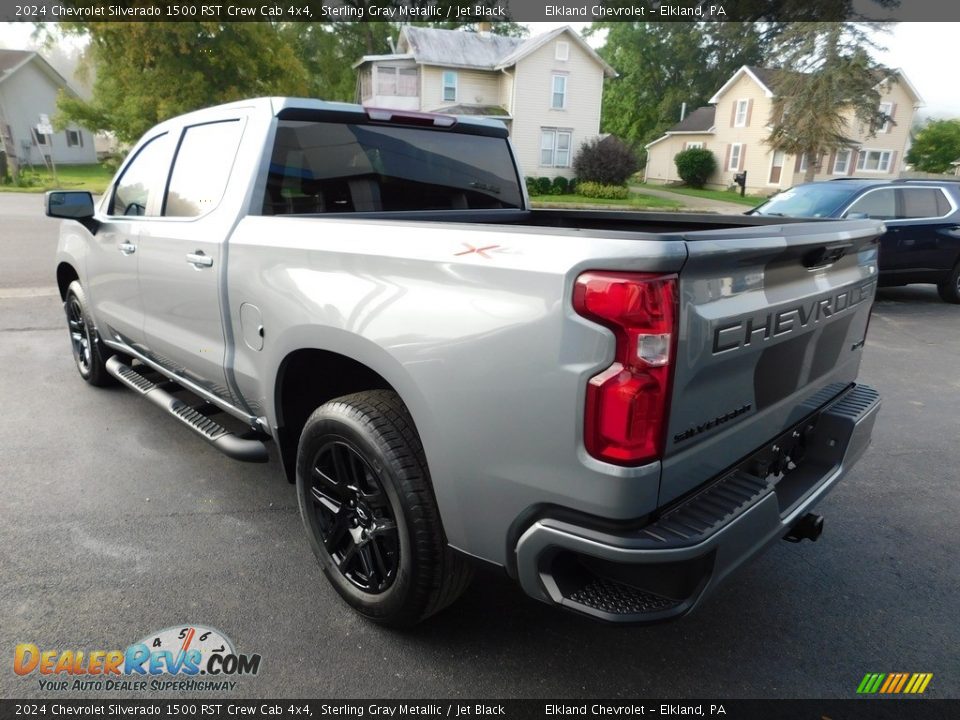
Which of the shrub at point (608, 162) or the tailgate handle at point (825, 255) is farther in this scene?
the shrub at point (608, 162)

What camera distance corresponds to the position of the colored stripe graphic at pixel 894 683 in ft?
7.47

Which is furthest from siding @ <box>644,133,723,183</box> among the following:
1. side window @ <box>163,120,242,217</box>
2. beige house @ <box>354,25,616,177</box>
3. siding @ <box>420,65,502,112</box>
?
side window @ <box>163,120,242,217</box>

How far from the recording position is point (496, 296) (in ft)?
5.98

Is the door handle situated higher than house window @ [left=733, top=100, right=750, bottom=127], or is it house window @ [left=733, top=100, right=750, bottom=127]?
house window @ [left=733, top=100, right=750, bottom=127]

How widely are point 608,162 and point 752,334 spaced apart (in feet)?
102

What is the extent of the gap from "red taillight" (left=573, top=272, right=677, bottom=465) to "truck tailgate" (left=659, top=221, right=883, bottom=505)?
0.05 meters

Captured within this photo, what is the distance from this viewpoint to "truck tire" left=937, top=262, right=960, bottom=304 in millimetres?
9344

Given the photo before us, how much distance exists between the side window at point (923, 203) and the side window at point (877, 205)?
0.24 meters

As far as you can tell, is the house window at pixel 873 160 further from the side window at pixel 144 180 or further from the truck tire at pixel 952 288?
the side window at pixel 144 180

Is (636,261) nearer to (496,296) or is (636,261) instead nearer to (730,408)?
(496,296)

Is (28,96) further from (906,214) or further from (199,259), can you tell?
(199,259)

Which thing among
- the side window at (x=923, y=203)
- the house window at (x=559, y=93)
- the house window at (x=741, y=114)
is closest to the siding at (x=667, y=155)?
the house window at (x=741, y=114)

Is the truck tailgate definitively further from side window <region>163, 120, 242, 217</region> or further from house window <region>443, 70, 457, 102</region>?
house window <region>443, 70, 457, 102</region>

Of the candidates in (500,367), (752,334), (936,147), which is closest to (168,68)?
(500,367)
